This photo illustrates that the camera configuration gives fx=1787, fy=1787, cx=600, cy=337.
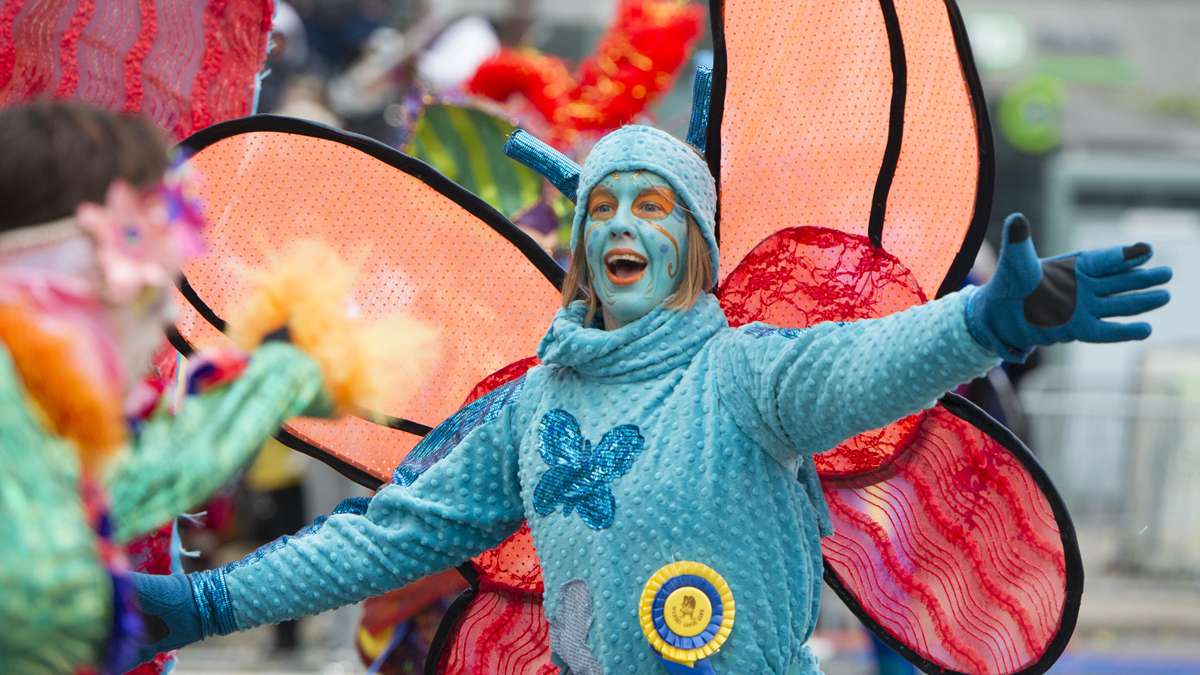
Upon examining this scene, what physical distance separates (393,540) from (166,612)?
36 centimetres

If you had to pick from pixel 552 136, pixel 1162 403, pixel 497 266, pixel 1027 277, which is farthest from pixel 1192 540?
pixel 1027 277

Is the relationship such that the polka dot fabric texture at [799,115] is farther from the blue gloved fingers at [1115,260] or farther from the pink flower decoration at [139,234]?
the pink flower decoration at [139,234]

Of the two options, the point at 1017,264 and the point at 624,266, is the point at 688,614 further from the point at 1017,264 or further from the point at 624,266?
the point at 1017,264

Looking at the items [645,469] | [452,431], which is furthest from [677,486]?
[452,431]

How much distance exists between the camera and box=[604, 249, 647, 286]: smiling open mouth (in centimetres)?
275

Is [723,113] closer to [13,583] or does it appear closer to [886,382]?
[886,382]

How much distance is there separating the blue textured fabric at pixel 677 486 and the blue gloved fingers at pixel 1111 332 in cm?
24

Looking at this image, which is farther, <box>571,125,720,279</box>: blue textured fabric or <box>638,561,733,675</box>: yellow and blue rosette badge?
<box>571,125,720,279</box>: blue textured fabric

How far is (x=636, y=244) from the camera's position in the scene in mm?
2746

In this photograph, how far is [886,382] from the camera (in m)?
2.43

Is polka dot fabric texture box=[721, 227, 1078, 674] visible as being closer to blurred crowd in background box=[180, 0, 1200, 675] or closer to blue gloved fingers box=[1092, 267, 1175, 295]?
blue gloved fingers box=[1092, 267, 1175, 295]

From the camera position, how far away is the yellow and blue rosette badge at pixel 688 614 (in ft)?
8.54

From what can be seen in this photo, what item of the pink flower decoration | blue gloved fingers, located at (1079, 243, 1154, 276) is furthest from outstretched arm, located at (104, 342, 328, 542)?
blue gloved fingers, located at (1079, 243, 1154, 276)

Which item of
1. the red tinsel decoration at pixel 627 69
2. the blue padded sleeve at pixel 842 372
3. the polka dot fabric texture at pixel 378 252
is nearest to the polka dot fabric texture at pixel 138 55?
the polka dot fabric texture at pixel 378 252
